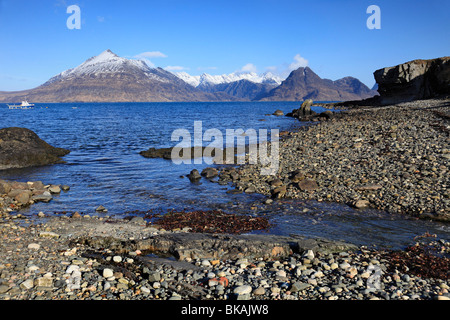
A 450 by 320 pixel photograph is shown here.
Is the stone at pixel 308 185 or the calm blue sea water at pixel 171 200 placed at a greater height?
the stone at pixel 308 185

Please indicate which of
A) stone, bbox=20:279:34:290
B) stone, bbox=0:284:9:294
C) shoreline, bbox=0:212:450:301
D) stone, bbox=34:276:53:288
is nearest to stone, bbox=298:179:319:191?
shoreline, bbox=0:212:450:301

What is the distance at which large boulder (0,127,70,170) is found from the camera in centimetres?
2228

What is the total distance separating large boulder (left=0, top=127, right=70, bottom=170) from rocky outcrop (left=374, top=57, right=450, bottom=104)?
63.7m

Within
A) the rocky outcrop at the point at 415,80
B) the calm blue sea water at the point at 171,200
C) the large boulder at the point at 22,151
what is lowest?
the calm blue sea water at the point at 171,200

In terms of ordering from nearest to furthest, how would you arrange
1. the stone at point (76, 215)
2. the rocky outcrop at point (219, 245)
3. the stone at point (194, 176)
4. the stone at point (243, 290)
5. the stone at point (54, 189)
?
the stone at point (243, 290) → the rocky outcrop at point (219, 245) → the stone at point (76, 215) → the stone at point (54, 189) → the stone at point (194, 176)

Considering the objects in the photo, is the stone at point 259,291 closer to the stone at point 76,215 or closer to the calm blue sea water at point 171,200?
Answer: the calm blue sea water at point 171,200

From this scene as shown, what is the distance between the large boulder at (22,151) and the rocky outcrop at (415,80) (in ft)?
209

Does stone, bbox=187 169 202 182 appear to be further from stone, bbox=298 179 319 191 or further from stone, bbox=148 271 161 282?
stone, bbox=148 271 161 282

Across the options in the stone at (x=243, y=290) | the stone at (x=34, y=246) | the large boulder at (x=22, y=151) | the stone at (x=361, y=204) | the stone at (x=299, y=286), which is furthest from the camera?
the large boulder at (x=22, y=151)

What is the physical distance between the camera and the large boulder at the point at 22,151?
2228cm

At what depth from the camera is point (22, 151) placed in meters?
23.1

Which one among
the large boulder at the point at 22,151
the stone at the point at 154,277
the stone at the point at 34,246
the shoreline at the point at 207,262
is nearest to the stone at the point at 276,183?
the shoreline at the point at 207,262

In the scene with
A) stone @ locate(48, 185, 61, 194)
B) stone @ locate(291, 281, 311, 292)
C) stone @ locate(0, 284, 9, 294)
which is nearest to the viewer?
stone @ locate(0, 284, 9, 294)
